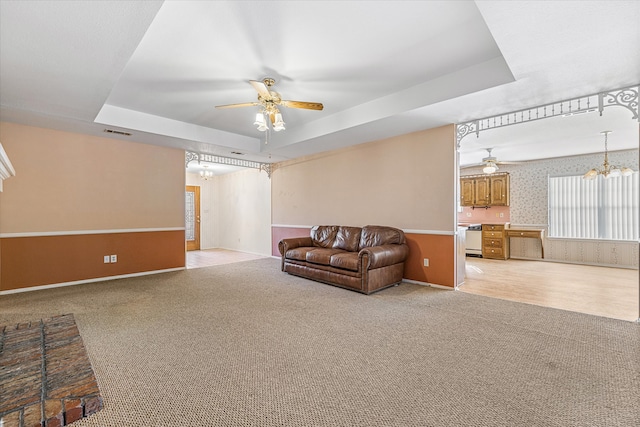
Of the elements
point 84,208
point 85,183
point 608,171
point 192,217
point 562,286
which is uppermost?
point 608,171

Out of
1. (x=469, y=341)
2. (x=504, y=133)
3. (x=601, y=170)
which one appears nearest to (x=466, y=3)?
(x=469, y=341)

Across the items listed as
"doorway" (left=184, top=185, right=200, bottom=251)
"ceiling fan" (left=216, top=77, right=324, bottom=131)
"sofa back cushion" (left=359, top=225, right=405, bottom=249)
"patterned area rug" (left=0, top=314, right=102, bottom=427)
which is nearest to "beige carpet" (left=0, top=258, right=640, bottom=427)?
"patterned area rug" (left=0, top=314, right=102, bottom=427)

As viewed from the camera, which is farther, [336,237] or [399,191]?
[336,237]

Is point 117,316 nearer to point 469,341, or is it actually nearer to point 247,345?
point 247,345

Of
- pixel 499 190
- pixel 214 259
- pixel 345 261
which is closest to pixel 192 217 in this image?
pixel 214 259

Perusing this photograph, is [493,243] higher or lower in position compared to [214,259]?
higher

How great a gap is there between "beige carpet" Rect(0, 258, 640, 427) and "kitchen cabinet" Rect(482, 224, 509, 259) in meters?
3.99

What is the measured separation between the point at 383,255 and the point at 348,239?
3.39 ft

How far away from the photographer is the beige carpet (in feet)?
5.33

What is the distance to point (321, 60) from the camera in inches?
119

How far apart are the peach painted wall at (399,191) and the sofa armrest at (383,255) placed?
286 mm

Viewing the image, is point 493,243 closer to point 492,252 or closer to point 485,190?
point 492,252

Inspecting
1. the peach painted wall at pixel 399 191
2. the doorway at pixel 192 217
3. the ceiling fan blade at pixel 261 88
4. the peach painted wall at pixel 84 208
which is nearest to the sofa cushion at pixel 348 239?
the peach painted wall at pixel 399 191

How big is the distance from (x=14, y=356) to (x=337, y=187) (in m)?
4.83
